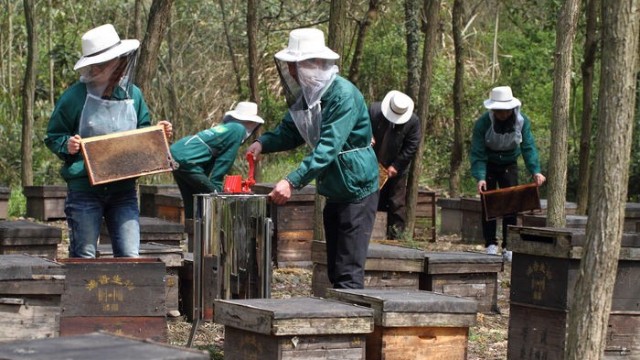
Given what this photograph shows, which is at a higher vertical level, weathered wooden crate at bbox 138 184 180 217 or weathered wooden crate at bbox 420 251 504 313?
weathered wooden crate at bbox 138 184 180 217

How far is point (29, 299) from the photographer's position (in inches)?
230

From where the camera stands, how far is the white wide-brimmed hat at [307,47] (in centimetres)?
666

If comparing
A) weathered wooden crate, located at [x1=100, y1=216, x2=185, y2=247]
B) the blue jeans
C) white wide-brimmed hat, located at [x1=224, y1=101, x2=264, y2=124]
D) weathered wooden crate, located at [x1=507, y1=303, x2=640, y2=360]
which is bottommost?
weathered wooden crate, located at [x1=507, y1=303, x2=640, y2=360]

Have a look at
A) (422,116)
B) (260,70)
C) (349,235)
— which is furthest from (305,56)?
(260,70)

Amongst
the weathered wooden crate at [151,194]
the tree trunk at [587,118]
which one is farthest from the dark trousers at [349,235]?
the tree trunk at [587,118]

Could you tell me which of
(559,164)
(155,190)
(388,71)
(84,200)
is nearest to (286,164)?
(388,71)

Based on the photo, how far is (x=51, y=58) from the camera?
20.6 meters

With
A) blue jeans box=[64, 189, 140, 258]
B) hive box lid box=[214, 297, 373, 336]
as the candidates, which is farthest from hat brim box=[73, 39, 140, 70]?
hive box lid box=[214, 297, 373, 336]

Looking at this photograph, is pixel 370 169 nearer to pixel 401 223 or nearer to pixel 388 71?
pixel 401 223

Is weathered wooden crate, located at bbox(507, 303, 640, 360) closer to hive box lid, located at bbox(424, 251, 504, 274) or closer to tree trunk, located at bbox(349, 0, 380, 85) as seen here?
hive box lid, located at bbox(424, 251, 504, 274)

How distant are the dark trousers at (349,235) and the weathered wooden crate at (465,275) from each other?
158 cm

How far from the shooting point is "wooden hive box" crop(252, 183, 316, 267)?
1099cm

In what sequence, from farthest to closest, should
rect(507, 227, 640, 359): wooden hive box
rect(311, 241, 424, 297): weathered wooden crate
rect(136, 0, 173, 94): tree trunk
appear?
1. rect(136, 0, 173, 94): tree trunk
2. rect(311, 241, 424, 297): weathered wooden crate
3. rect(507, 227, 640, 359): wooden hive box

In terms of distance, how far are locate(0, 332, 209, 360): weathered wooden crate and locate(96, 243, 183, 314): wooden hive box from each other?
3.55 m
